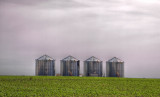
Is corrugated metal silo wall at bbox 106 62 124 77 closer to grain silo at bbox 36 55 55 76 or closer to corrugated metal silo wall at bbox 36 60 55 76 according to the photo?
grain silo at bbox 36 55 55 76

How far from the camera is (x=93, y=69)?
55531 mm

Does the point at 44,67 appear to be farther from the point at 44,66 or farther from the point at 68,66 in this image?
the point at 68,66

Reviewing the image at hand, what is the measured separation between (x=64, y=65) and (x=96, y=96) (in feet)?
94.2

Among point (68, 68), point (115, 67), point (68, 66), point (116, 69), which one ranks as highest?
point (68, 66)

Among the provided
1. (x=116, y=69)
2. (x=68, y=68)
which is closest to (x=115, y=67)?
(x=116, y=69)

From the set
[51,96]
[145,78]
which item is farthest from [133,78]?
Result: [51,96]

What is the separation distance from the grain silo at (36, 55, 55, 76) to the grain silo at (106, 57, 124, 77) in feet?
34.9

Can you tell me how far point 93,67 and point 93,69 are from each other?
0.38 metres

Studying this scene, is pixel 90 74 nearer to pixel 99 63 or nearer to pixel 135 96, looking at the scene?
pixel 99 63

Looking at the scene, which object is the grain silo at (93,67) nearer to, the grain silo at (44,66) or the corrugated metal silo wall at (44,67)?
the grain silo at (44,66)

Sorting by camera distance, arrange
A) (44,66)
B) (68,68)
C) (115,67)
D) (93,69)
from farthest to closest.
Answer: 1. (93,69)
2. (115,67)
3. (68,68)
4. (44,66)

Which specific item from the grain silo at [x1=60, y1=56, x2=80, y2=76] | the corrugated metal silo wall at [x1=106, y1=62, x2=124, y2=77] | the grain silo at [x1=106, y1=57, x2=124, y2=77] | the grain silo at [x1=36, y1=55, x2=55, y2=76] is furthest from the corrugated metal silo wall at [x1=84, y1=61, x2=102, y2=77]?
the grain silo at [x1=36, y1=55, x2=55, y2=76]

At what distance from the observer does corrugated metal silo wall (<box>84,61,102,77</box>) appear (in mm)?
55406

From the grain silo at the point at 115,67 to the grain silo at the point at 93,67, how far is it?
5.76ft
